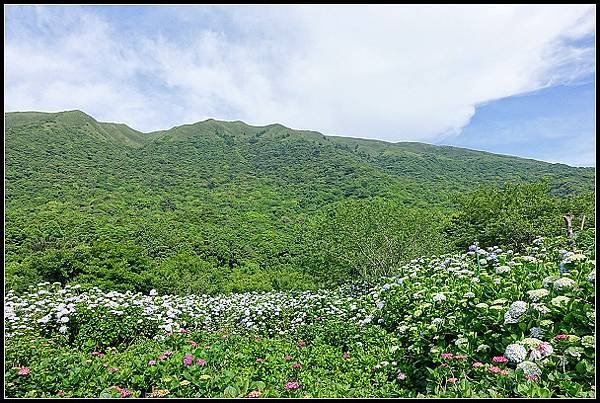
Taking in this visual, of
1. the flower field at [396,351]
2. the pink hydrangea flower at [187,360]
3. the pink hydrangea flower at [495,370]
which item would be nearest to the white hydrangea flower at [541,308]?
the flower field at [396,351]

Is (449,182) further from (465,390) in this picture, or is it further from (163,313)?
(465,390)

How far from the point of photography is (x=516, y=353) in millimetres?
2535

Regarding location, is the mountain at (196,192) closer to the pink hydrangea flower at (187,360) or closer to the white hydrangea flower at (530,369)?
the pink hydrangea flower at (187,360)

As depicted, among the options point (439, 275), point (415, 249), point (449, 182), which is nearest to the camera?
point (439, 275)

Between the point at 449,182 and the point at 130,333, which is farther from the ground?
the point at 449,182

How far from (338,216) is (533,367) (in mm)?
12459

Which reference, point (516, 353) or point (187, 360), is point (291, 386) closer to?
point (187, 360)

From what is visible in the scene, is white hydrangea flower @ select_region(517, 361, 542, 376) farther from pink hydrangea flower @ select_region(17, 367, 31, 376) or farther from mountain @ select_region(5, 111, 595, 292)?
mountain @ select_region(5, 111, 595, 292)

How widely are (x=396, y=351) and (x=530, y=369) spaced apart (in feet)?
6.35

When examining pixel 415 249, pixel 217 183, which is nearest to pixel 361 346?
pixel 415 249

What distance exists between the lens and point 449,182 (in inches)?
1737

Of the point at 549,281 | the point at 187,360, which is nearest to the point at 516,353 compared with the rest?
the point at 549,281

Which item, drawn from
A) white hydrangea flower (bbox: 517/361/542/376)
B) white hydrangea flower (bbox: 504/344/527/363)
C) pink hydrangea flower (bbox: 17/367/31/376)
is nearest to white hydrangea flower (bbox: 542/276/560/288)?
white hydrangea flower (bbox: 504/344/527/363)

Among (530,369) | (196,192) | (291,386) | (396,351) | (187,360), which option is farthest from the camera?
(196,192)
